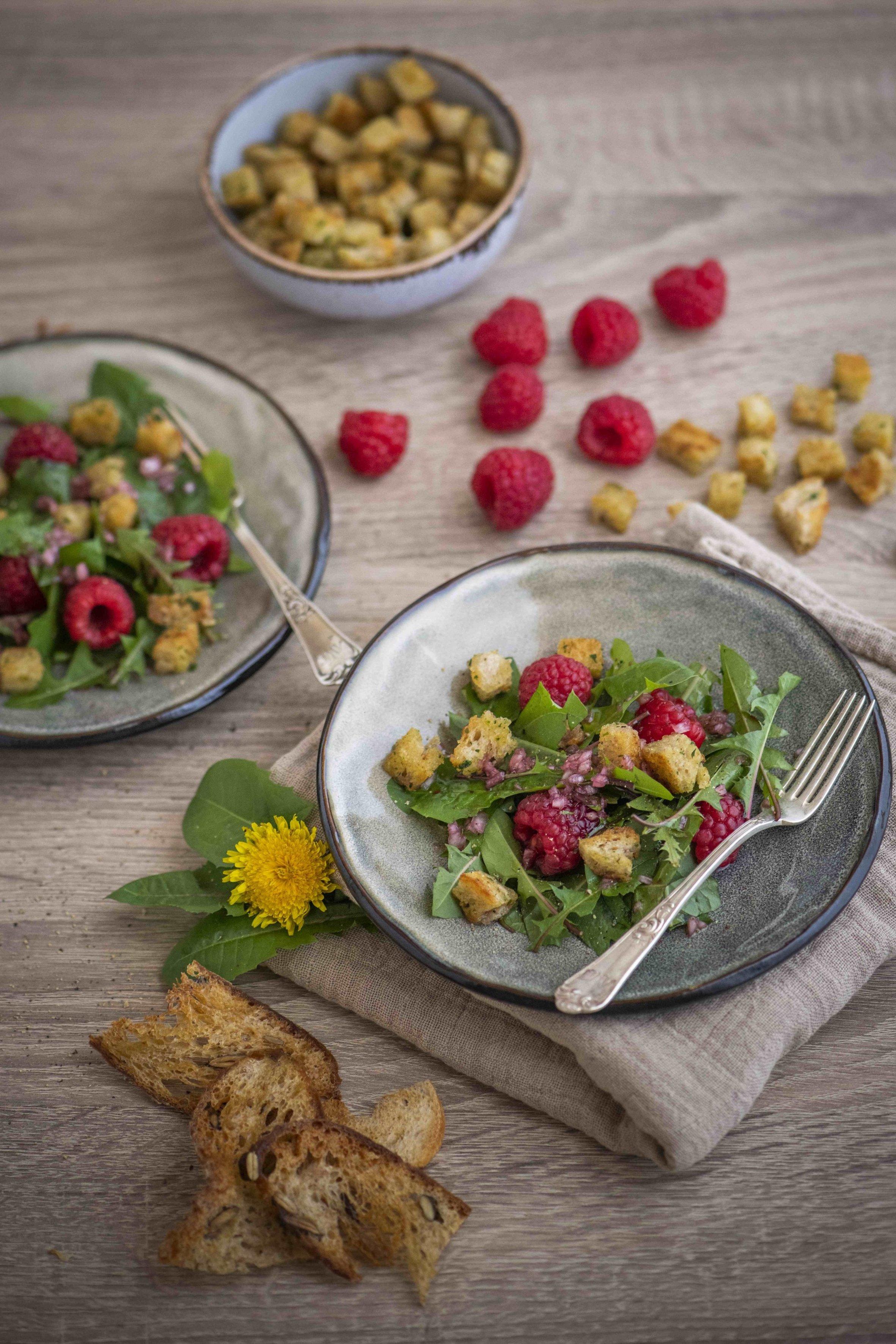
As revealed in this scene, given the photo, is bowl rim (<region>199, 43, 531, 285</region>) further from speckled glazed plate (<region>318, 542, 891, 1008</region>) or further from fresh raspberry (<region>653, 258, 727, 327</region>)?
speckled glazed plate (<region>318, 542, 891, 1008</region>)

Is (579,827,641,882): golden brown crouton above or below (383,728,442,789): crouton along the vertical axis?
above

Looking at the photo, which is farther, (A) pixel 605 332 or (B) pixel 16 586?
(A) pixel 605 332

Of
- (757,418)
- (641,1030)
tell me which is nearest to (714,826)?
(641,1030)

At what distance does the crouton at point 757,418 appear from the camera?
1999 millimetres

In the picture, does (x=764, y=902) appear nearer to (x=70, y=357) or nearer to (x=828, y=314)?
(x=828, y=314)

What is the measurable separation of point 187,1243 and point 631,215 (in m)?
2.24

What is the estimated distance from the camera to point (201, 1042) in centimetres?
135

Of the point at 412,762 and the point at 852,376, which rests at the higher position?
the point at 852,376

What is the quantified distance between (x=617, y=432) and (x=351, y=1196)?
4.55 feet

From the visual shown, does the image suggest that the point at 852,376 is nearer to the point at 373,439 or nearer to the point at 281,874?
the point at 373,439

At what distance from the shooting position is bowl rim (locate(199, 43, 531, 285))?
6.63ft

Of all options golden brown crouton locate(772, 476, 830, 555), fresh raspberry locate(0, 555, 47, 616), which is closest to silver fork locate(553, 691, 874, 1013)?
golden brown crouton locate(772, 476, 830, 555)

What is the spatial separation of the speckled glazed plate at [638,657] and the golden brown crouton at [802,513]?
382mm

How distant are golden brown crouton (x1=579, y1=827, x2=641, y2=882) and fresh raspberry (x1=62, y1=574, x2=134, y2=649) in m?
0.91
